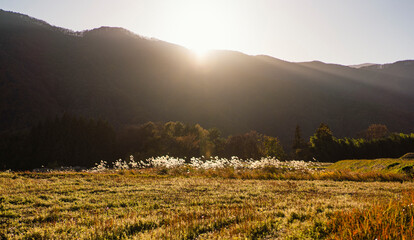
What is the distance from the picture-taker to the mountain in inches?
4656

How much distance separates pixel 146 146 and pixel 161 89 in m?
116

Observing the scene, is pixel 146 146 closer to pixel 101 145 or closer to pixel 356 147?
pixel 101 145

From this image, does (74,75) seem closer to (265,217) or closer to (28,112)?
(28,112)

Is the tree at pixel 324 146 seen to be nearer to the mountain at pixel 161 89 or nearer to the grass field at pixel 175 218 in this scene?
the grass field at pixel 175 218

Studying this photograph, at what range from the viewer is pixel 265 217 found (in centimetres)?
552

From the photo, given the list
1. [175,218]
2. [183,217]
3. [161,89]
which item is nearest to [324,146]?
[183,217]

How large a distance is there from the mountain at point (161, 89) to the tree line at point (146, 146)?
50.3m

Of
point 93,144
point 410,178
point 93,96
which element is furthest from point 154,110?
point 410,178

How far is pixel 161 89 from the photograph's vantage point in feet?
510

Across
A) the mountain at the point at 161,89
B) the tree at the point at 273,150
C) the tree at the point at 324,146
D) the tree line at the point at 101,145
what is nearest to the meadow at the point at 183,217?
the tree line at the point at 101,145

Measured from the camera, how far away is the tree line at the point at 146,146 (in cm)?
3912

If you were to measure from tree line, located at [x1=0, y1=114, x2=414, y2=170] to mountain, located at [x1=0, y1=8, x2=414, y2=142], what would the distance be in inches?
1979

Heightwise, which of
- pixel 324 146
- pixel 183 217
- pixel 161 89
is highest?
pixel 161 89

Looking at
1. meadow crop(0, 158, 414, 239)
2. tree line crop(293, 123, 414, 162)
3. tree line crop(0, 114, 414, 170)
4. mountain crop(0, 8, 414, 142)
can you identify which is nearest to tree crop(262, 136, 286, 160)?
tree line crop(0, 114, 414, 170)
